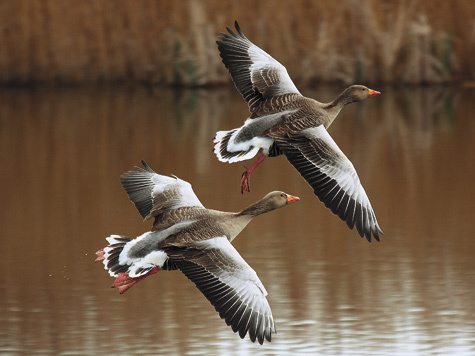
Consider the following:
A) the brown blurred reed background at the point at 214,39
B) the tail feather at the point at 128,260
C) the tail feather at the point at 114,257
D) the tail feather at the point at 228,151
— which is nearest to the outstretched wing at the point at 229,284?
the tail feather at the point at 128,260

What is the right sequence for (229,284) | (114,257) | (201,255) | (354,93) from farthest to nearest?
(354,93) → (114,257) → (201,255) → (229,284)

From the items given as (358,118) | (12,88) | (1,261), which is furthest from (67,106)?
(1,261)

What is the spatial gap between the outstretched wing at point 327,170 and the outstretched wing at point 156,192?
916 mm

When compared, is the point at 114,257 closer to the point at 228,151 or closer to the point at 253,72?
the point at 228,151

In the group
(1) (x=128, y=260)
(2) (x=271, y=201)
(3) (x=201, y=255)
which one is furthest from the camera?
(2) (x=271, y=201)

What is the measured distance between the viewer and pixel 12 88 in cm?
2858

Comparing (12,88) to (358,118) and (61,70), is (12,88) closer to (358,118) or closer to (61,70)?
(61,70)

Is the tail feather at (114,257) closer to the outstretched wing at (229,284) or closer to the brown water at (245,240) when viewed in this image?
the outstretched wing at (229,284)

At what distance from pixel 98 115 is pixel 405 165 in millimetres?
9764

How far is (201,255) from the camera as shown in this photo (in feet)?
27.6

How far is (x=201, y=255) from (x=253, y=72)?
2.51 meters

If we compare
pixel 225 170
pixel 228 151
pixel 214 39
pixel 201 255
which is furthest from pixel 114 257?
pixel 214 39

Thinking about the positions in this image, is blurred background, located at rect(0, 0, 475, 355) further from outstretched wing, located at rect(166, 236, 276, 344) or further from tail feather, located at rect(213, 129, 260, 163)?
outstretched wing, located at rect(166, 236, 276, 344)

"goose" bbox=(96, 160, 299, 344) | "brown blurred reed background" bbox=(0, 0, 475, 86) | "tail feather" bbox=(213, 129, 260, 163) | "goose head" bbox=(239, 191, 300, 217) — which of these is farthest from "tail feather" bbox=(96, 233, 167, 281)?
"brown blurred reed background" bbox=(0, 0, 475, 86)
